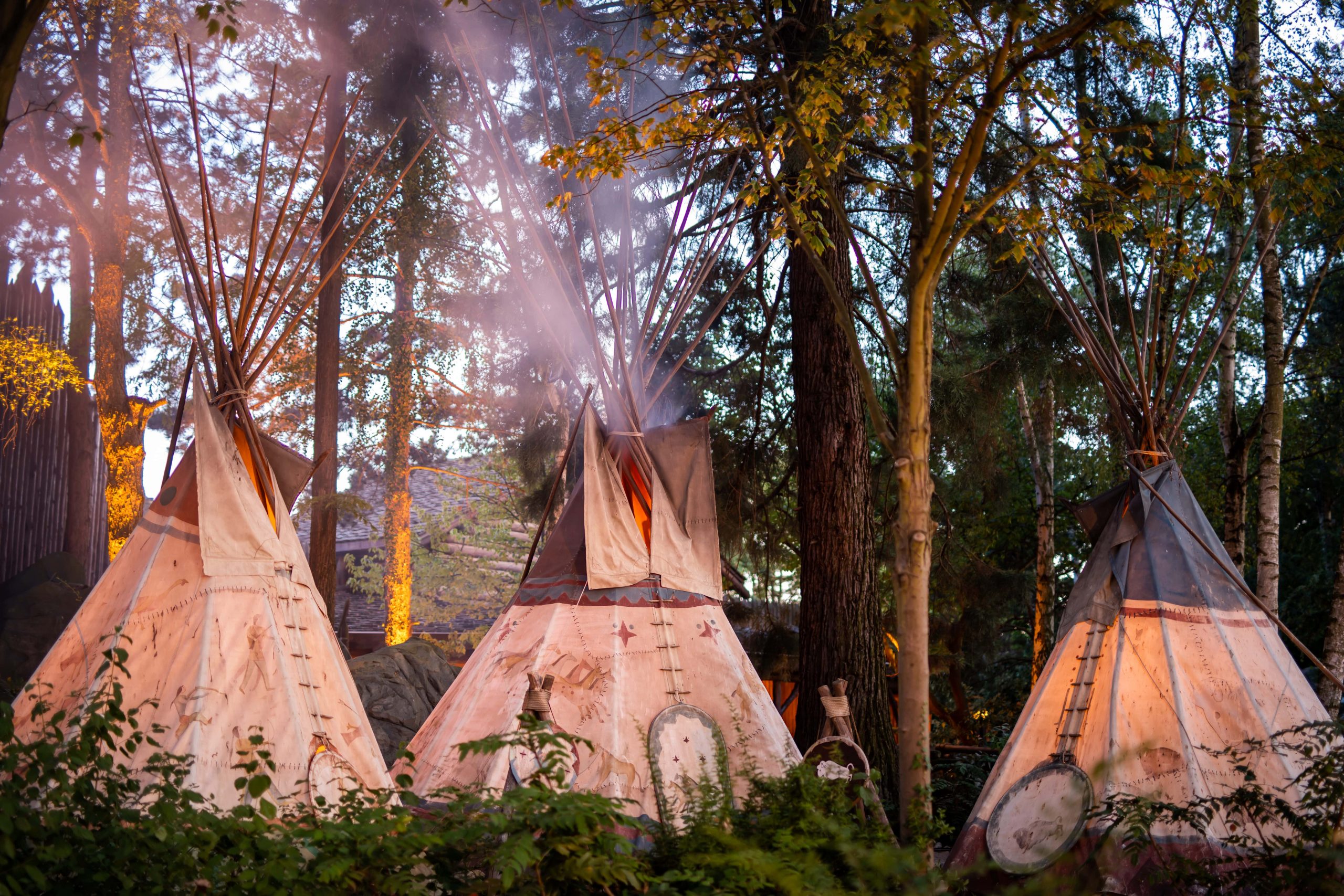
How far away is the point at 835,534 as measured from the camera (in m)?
4.75

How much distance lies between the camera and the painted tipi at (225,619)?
330 centimetres

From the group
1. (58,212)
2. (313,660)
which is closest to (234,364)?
(313,660)

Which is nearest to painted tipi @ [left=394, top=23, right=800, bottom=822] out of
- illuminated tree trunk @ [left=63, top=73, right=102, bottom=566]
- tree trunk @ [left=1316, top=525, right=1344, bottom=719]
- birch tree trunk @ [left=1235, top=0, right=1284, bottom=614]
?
birch tree trunk @ [left=1235, top=0, right=1284, bottom=614]

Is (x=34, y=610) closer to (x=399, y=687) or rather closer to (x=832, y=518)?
(x=399, y=687)

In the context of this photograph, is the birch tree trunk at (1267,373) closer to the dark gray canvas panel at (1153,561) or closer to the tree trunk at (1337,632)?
the tree trunk at (1337,632)

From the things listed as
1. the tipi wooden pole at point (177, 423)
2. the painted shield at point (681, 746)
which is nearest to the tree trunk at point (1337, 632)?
the painted shield at point (681, 746)

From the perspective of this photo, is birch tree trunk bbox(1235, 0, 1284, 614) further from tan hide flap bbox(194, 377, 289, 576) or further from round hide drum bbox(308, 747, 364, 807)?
tan hide flap bbox(194, 377, 289, 576)

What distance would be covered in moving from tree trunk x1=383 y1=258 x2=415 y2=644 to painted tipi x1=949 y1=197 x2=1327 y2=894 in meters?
7.17

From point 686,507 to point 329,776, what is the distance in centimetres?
188

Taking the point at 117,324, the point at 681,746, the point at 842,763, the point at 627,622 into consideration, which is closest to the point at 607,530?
the point at 627,622

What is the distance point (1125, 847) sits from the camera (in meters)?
3.04

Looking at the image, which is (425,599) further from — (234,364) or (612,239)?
(234,364)

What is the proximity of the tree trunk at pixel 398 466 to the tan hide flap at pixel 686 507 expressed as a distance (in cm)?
620

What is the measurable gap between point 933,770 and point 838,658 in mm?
1794
